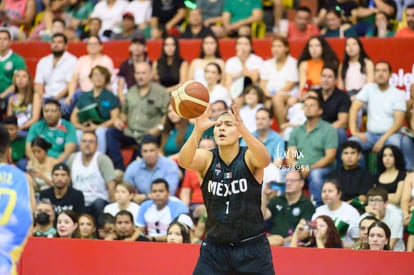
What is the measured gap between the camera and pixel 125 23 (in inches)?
645

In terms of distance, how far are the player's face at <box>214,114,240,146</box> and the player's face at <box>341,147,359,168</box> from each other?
13.1 ft

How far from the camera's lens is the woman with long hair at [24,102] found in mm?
15203

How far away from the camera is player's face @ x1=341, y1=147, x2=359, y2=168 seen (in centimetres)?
1235

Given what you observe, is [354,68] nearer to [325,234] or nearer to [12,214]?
[325,234]

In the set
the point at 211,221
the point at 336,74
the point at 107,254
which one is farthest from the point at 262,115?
the point at 211,221

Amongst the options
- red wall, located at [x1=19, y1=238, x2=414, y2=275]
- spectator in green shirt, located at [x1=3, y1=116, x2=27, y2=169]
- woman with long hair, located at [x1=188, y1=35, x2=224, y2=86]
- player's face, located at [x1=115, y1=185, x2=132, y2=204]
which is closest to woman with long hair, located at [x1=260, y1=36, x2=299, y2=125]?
woman with long hair, located at [x1=188, y1=35, x2=224, y2=86]

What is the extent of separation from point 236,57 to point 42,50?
12.3 feet

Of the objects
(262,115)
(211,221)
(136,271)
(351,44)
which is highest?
(351,44)

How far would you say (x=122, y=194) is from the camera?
12609 mm

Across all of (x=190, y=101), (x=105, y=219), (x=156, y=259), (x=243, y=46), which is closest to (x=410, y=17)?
(x=243, y=46)

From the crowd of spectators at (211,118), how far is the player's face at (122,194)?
2 centimetres

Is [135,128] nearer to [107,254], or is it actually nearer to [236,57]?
[236,57]

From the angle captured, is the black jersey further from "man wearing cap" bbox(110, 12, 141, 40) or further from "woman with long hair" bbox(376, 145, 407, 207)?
"man wearing cap" bbox(110, 12, 141, 40)

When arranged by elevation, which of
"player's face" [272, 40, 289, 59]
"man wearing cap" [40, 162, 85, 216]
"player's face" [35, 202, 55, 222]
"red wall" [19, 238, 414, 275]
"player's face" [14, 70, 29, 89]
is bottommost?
"red wall" [19, 238, 414, 275]
